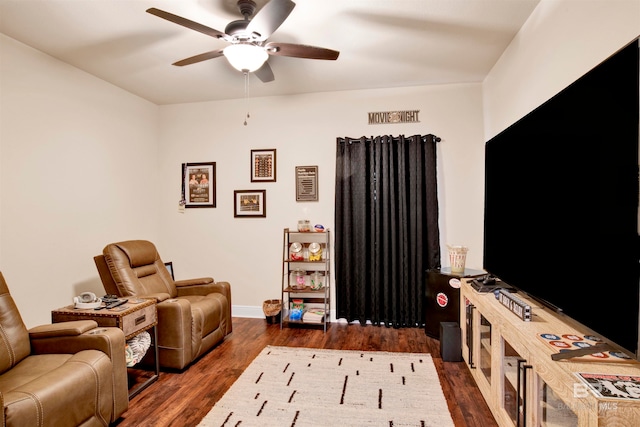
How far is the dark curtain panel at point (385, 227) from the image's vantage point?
12.4 ft

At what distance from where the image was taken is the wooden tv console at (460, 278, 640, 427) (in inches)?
41.4

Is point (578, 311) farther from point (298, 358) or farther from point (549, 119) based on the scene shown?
point (298, 358)

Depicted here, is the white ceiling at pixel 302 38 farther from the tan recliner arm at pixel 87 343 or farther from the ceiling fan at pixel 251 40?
the tan recliner arm at pixel 87 343

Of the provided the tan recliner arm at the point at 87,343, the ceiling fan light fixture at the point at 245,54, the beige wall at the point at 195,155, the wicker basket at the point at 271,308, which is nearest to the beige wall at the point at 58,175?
the beige wall at the point at 195,155

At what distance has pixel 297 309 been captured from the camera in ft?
12.8

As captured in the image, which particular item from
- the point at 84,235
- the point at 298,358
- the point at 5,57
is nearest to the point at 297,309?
the point at 298,358

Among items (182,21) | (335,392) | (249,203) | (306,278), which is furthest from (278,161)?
(335,392)

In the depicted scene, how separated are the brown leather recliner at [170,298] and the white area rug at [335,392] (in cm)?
52

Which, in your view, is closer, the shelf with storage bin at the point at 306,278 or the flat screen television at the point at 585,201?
the flat screen television at the point at 585,201

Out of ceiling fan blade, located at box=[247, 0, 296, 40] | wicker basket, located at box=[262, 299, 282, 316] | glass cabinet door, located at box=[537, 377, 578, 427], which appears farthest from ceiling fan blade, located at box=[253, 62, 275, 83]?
glass cabinet door, located at box=[537, 377, 578, 427]

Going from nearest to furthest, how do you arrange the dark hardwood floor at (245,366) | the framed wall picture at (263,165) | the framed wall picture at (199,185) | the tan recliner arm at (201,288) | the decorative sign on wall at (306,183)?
1. the dark hardwood floor at (245,366)
2. the tan recliner arm at (201,288)
3. the decorative sign on wall at (306,183)
4. the framed wall picture at (263,165)
5. the framed wall picture at (199,185)

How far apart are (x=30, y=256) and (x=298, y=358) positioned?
2338 mm

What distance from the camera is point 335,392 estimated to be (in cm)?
242

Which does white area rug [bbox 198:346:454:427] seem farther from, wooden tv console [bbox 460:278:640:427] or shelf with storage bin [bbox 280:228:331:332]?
shelf with storage bin [bbox 280:228:331:332]
